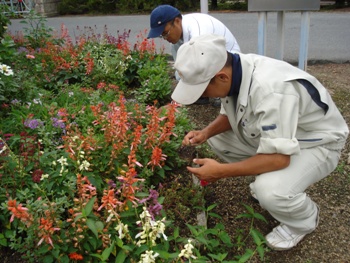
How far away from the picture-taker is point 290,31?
9.84 metres

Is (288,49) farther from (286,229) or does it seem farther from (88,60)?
(286,229)

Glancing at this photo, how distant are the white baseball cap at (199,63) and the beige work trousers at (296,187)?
60 cm

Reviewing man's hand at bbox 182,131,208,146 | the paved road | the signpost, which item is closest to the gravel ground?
man's hand at bbox 182,131,208,146

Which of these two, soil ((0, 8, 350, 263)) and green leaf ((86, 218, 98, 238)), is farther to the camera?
soil ((0, 8, 350, 263))

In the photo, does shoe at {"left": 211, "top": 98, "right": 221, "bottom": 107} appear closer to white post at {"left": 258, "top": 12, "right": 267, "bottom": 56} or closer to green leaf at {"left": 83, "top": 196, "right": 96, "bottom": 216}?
white post at {"left": 258, "top": 12, "right": 267, "bottom": 56}

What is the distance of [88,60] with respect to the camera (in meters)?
4.77

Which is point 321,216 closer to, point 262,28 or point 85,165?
point 85,165

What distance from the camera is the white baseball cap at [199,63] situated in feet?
7.00

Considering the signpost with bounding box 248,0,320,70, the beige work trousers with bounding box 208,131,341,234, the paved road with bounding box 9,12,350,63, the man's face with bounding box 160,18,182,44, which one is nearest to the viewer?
the beige work trousers with bounding box 208,131,341,234

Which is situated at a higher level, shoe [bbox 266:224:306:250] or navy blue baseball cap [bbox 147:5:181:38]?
navy blue baseball cap [bbox 147:5:181:38]

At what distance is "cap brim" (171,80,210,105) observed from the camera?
2184mm

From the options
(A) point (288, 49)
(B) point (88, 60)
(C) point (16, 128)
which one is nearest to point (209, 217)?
(C) point (16, 128)

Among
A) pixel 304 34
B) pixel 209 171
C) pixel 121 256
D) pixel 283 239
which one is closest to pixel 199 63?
pixel 209 171

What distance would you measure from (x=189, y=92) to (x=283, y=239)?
1.04m
